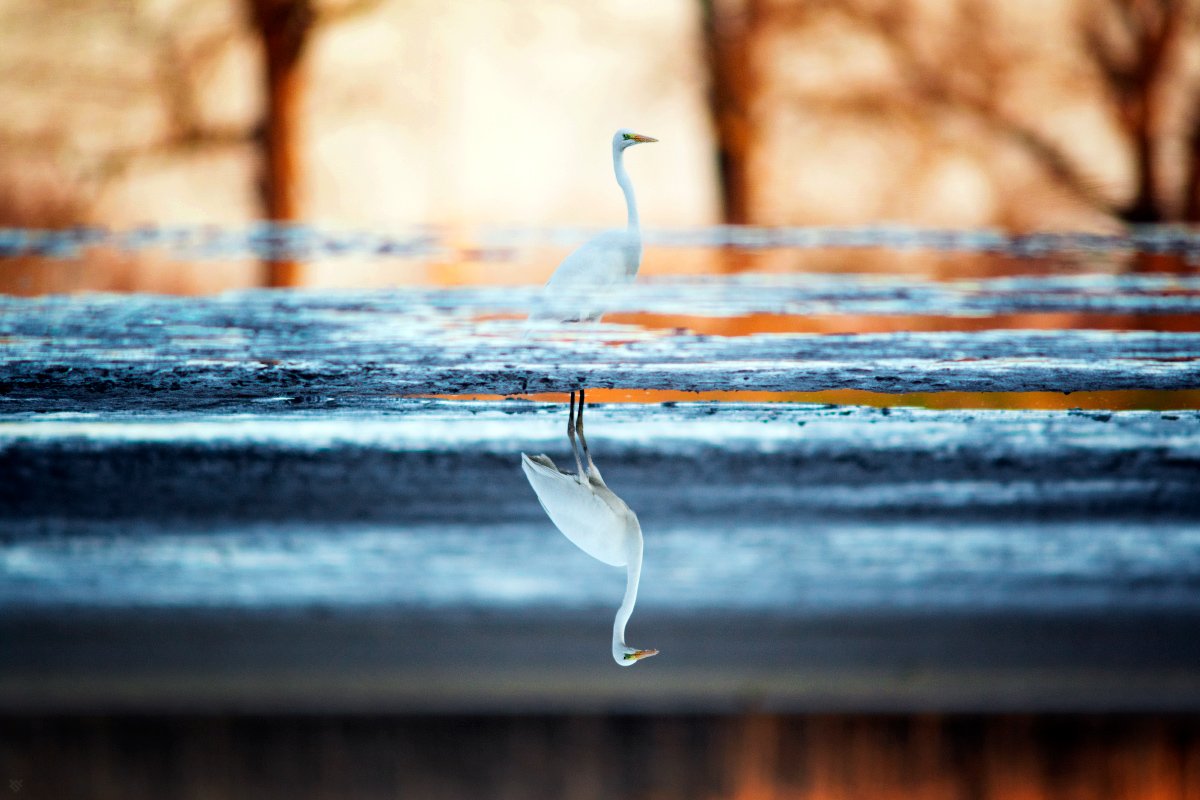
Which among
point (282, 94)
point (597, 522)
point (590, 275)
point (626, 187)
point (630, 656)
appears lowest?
point (630, 656)

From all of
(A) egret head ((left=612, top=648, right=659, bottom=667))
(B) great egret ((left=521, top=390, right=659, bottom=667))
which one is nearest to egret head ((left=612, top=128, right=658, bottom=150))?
(B) great egret ((left=521, top=390, right=659, bottom=667))

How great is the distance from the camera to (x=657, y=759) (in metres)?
1.46

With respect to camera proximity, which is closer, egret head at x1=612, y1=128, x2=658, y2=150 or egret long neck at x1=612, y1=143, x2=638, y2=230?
egret long neck at x1=612, y1=143, x2=638, y2=230

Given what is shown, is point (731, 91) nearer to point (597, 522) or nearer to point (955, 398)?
point (955, 398)

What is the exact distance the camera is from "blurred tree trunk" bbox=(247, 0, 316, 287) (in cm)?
490

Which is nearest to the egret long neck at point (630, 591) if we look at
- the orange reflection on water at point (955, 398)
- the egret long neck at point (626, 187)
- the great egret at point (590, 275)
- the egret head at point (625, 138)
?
the orange reflection on water at point (955, 398)

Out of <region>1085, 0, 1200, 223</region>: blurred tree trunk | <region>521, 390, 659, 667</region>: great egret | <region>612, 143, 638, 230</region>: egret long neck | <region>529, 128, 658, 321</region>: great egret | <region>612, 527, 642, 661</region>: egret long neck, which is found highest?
<region>1085, 0, 1200, 223</region>: blurred tree trunk

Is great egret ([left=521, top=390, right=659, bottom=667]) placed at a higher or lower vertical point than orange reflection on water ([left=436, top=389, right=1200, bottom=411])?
lower

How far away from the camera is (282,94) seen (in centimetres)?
495

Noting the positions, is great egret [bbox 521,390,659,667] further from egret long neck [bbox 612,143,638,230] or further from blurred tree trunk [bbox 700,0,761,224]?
blurred tree trunk [bbox 700,0,761,224]

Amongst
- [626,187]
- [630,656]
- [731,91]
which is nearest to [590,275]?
[626,187]

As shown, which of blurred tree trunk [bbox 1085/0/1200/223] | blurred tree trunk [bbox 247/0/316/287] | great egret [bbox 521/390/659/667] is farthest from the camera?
blurred tree trunk [bbox 247/0/316/287]

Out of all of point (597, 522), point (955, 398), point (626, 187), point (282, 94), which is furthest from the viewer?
point (282, 94)

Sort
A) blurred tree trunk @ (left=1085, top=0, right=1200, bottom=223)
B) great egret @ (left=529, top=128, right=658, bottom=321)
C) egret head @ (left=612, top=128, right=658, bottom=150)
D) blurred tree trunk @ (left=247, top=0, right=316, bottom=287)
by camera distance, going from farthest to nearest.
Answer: blurred tree trunk @ (left=247, top=0, right=316, bottom=287)
blurred tree trunk @ (left=1085, top=0, right=1200, bottom=223)
egret head @ (left=612, top=128, right=658, bottom=150)
great egret @ (left=529, top=128, right=658, bottom=321)
